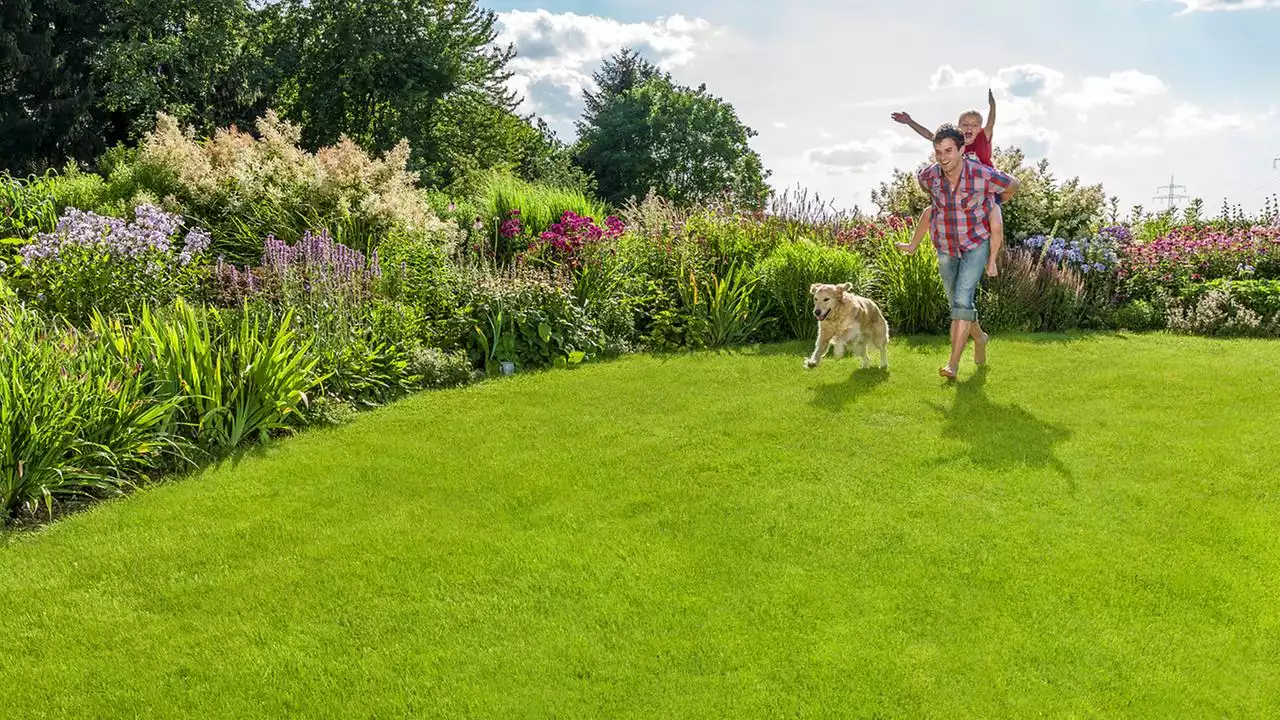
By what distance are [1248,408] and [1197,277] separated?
461 centimetres

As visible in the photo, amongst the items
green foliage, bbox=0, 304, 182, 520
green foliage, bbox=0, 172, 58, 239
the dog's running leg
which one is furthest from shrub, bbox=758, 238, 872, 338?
green foliage, bbox=0, 172, 58, 239

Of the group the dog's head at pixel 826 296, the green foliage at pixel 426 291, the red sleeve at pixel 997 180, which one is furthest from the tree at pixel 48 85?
the red sleeve at pixel 997 180

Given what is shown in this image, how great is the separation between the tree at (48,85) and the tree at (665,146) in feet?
57.3

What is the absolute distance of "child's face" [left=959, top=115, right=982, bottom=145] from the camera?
6961 millimetres

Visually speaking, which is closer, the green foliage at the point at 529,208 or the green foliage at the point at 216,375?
the green foliage at the point at 216,375

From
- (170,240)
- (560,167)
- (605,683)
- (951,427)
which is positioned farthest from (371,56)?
(605,683)

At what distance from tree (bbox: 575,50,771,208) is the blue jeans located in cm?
2674

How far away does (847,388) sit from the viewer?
21.7 feet

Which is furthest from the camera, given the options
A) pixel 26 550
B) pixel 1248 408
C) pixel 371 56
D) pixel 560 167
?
pixel 560 167

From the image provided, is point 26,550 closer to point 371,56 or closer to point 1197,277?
point 1197,277

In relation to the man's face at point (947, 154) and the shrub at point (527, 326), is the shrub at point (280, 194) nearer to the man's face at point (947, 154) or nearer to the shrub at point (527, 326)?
the shrub at point (527, 326)

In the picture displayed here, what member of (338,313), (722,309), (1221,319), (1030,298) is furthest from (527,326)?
(1221,319)

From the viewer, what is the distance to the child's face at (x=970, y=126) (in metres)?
6.96

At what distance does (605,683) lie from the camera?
121 inches
